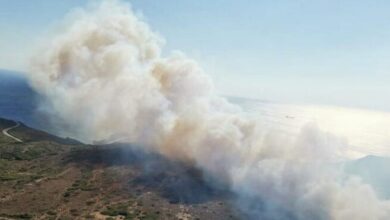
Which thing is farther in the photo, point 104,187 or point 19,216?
point 104,187

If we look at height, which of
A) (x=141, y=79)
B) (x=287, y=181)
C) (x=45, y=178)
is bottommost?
(x=45, y=178)

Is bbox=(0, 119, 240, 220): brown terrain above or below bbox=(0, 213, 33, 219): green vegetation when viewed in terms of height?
above

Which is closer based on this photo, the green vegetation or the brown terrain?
the green vegetation

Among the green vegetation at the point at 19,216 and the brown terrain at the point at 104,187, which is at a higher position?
the brown terrain at the point at 104,187

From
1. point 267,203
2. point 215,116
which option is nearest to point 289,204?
point 267,203

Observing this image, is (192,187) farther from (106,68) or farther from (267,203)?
(106,68)

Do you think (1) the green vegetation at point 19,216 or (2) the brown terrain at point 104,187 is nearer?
(1) the green vegetation at point 19,216

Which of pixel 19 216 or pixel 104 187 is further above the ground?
pixel 104 187

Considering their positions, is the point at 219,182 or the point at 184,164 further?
the point at 184,164
